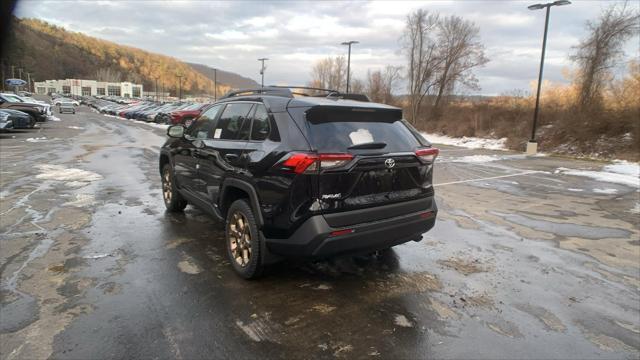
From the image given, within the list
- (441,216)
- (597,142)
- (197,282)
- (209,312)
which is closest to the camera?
(209,312)

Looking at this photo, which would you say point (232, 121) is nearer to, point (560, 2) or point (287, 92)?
point (287, 92)

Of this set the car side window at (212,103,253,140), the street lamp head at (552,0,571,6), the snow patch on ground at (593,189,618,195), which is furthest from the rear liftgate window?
the street lamp head at (552,0,571,6)

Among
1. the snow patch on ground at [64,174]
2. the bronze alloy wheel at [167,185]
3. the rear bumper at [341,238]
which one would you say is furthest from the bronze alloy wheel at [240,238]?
the snow patch on ground at [64,174]

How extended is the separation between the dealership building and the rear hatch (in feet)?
545

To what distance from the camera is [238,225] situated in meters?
4.22

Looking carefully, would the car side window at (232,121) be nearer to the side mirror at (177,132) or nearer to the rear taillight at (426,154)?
the side mirror at (177,132)

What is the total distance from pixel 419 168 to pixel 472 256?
168cm

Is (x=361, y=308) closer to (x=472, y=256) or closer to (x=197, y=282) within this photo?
(x=197, y=282)

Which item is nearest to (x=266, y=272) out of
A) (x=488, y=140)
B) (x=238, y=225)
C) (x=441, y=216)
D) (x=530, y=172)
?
(x=238, y=225)

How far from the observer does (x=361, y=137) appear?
377 cm

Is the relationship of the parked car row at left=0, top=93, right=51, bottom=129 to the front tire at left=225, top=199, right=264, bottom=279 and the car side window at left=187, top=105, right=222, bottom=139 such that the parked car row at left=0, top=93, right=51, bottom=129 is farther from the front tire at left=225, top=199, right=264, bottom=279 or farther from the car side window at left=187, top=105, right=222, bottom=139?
the front tire at left=225, top=199, right=264, bottom=279

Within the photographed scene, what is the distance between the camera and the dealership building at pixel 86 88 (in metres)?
145

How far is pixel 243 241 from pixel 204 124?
75.6 inches

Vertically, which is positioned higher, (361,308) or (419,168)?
(419,168)
